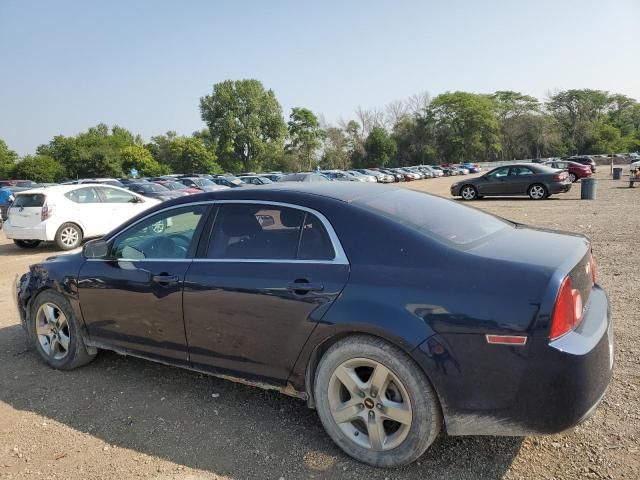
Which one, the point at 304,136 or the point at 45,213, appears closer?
the point at 45,213

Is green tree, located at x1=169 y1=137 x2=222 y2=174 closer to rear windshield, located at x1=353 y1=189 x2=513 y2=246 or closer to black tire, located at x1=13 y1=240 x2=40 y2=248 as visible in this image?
black tire, located at x1=13 y1=240 x2=40 y2=248

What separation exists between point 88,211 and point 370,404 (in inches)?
426

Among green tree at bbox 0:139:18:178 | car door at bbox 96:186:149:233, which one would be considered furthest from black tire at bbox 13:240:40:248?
green tree at bbox 0:139:18:178

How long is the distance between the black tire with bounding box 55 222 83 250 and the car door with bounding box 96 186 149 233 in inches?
26.4

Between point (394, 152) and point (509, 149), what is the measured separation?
81.5ft

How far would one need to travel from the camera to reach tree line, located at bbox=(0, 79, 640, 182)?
82.1 metres

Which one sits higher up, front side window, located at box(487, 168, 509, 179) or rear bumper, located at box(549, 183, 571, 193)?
front side window, located at box(487, 168, 509, 179)

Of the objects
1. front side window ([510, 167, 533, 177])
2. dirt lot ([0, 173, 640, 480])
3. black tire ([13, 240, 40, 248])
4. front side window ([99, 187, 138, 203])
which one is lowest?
dirt lot ([0, 173, 640, 480])

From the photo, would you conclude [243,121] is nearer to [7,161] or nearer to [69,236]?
[7,161]

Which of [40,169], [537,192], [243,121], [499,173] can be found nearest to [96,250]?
[537,192]

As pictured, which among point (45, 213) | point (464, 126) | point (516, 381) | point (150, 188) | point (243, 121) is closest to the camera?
point (516, 381)

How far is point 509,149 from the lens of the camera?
96.3 metres

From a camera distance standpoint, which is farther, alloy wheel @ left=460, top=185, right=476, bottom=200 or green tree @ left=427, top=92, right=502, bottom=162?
green tree @ left=427, top=92, right=502, bottom=162

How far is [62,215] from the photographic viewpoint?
11258 millimetres
